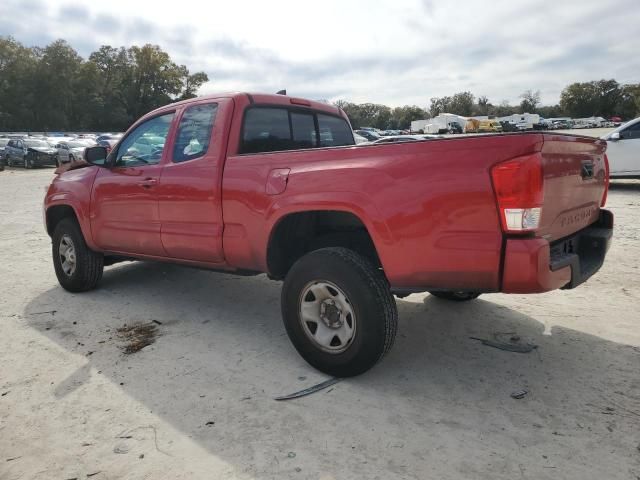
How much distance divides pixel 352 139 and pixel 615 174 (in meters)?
8.56

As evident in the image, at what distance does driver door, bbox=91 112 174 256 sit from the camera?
4230 millimetres

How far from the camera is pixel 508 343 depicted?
3578mm

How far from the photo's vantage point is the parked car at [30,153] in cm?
2695

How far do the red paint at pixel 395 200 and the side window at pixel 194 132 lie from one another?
7cm

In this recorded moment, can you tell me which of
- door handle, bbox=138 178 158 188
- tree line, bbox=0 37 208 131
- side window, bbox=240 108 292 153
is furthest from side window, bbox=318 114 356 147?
tree line, bbox=0 37 208 131

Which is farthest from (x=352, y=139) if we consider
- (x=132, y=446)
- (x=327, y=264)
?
(x=132, y=446)

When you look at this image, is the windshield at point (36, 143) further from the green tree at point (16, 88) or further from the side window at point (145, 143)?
the green tree at point (16, 88)

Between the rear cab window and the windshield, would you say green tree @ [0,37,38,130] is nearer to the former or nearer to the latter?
the windshield

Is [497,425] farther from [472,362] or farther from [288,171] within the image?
[288,171]

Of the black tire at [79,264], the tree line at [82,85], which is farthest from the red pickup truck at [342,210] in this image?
the tree line at [82,85]

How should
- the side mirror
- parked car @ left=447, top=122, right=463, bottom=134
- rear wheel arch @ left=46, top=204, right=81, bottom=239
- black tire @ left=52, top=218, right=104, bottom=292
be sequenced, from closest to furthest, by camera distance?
the side mirror
black tire @ left=52, top=218, right=104, bottom=292
rear wheel arch @ left=46, top=204, right=81, bottom=239
parked car @ left=447, top=122, right=463, bottom=134

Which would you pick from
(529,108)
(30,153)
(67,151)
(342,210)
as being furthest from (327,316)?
(529,108)

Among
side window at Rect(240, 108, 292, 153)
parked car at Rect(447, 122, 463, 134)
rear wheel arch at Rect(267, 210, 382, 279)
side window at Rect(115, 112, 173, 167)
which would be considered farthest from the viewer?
parked car at Rect(447, 122, 463, 134)

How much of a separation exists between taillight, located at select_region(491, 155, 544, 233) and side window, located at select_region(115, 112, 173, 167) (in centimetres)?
297
